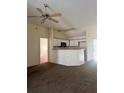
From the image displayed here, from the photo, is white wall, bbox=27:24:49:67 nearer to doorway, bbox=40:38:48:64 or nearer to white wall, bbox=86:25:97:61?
doorway, bbox=40:38:48:64

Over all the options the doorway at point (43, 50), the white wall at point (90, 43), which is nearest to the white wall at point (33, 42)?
the doorway at point (43, 50)

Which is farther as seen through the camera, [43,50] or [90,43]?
[90,43]

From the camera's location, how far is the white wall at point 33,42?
257 inches

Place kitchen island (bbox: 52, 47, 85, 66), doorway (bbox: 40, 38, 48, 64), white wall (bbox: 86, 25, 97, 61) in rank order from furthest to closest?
white wall (bbox: 86, 25, 97, 61)
doorway (bbox: 40, 38, 48, 64)
kitchen island (bbox: 52, 47, 85, 66)

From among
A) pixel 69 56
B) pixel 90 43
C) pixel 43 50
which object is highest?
pixel 90 43

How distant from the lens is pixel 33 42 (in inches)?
271

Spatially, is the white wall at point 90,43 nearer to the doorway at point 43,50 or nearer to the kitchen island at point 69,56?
the kitchen island at point 69,56

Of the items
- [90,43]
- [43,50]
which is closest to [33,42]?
[43,50]

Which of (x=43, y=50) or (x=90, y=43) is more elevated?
(x=90, y=43)

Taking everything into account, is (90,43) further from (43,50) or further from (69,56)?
(43,50)

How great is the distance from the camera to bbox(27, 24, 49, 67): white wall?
6.52m

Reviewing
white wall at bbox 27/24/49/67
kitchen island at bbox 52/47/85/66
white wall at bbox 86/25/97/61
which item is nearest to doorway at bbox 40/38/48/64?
white wall at bbox 27/24/49/67
